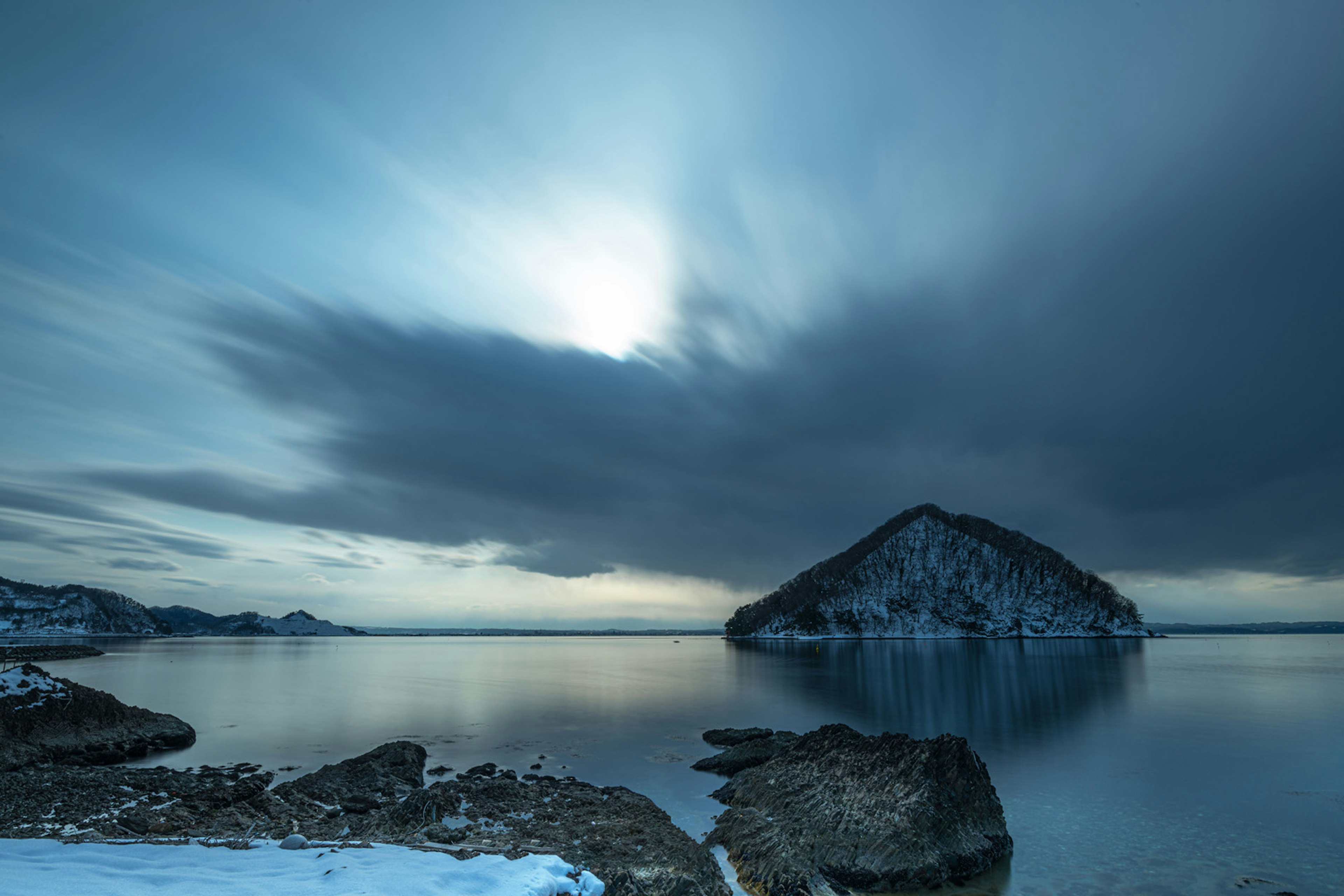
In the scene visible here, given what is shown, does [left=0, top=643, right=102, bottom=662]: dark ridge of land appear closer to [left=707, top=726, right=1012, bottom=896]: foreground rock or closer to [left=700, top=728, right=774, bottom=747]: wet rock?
[left=700, top=728, right=774, bottom=747]: wet rock

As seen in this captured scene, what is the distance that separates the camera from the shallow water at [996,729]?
822 inches

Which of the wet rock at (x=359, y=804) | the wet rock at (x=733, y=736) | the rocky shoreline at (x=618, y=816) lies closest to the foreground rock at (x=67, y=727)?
the rocky shoreline at (x=618, y=816)

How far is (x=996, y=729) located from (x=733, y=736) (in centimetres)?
2029

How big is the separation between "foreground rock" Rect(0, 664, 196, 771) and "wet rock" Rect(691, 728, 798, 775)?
3200 centimetres

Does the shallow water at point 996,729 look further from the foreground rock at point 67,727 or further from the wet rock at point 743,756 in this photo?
the foreground rock at point 67,727

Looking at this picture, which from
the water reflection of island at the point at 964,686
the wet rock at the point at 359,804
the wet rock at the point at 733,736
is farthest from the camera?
the water reflection of island at the point at 964,686

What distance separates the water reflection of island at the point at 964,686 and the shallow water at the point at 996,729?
51 cm

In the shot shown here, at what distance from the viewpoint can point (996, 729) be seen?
44.9 m

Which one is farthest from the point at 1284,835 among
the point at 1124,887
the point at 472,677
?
the point at 472,677

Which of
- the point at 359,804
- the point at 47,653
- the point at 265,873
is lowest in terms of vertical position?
the point at 47,653

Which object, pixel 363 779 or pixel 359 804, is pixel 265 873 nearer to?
pixel 359 804

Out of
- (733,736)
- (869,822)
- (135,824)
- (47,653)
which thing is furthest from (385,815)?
(47,653)

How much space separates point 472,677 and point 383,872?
89302 mm

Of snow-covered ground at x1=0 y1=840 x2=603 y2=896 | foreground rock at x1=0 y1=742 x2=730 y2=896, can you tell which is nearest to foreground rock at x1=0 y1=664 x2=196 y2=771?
foreground rock at x1=0 y1=742 x2=730 y2=896
